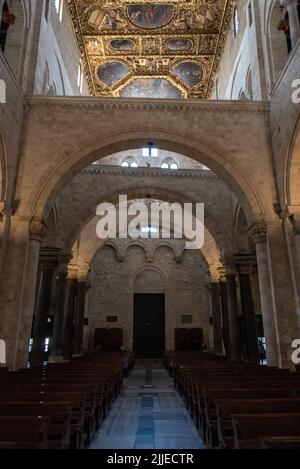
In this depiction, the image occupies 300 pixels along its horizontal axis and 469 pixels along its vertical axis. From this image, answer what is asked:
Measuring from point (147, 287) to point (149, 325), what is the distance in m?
3.01

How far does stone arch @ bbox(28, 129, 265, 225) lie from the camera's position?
1168 centimetres

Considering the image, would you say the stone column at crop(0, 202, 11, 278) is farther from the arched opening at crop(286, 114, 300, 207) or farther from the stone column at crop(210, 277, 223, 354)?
the stone column at crop(210, 277, 223, 354)

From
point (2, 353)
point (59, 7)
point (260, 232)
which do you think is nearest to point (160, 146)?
point (260, 232)

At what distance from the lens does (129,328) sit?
2723cm

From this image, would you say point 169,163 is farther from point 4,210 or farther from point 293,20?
point 4,210

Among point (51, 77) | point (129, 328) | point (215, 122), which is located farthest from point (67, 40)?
point (129, 328)

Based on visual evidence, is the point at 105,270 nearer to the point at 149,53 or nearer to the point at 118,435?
the point at 149,53

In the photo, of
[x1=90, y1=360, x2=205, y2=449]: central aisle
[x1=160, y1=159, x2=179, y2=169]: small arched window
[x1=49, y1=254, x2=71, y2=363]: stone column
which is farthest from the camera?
[x1=160, y1=159, x2=179, y2=169]: small arched window

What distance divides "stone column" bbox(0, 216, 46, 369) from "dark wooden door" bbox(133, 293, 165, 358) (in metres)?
17.7

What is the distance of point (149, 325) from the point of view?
27781 mm

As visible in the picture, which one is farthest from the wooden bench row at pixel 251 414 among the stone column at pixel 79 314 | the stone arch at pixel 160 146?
the stone column at pixel 79 314

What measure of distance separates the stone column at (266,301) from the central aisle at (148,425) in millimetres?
3188

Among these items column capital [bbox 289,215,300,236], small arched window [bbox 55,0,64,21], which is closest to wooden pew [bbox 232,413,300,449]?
column capital [bbox 289,215,300,236]

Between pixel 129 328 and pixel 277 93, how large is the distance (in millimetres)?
20572
